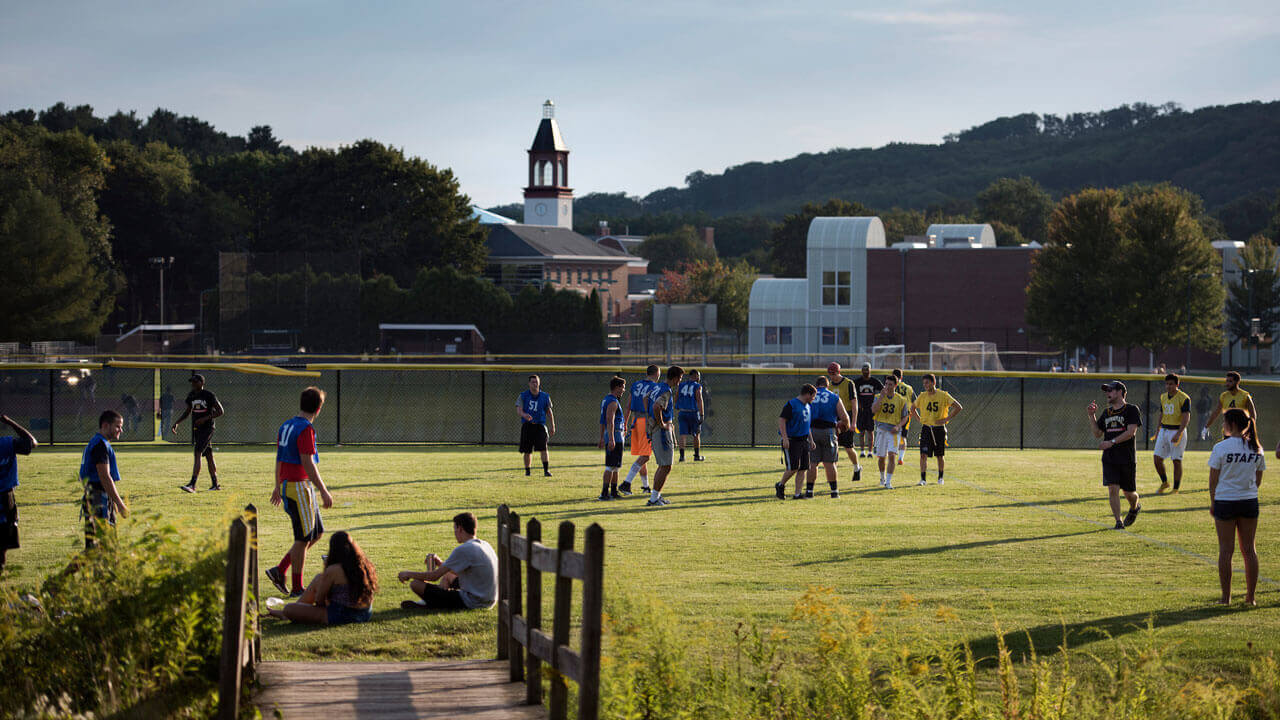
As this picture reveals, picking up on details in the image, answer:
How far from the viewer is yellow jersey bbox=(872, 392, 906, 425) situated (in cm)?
2081

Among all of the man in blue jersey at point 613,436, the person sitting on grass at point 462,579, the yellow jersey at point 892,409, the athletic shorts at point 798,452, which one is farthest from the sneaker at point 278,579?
the yellow jersey at point 892,409

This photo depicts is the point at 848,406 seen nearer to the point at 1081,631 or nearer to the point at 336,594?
the point at 1081,631

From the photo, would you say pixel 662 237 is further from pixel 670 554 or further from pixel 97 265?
pixel 670 554

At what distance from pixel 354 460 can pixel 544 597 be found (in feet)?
45.8

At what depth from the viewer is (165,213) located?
88250 millimetres

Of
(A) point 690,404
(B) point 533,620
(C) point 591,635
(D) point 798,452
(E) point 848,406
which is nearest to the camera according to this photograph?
(C) point 591,635

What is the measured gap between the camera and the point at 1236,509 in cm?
1112

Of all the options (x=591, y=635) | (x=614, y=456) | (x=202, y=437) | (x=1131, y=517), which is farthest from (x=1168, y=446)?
(x=591, y=635)

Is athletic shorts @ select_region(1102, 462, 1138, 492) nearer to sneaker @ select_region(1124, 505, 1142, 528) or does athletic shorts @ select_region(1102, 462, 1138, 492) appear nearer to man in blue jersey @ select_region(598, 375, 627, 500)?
sneaker @ select_region(1124, 505, 1142, 528)

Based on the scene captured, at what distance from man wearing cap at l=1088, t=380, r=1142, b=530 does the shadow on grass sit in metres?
3.99

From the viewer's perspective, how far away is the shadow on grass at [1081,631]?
9766mm

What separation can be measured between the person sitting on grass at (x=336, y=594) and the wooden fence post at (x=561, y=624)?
11.8ft

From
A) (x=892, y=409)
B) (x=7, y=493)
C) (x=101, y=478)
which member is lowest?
(x=7, y=493)

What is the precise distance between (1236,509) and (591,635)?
7320 millimetres
